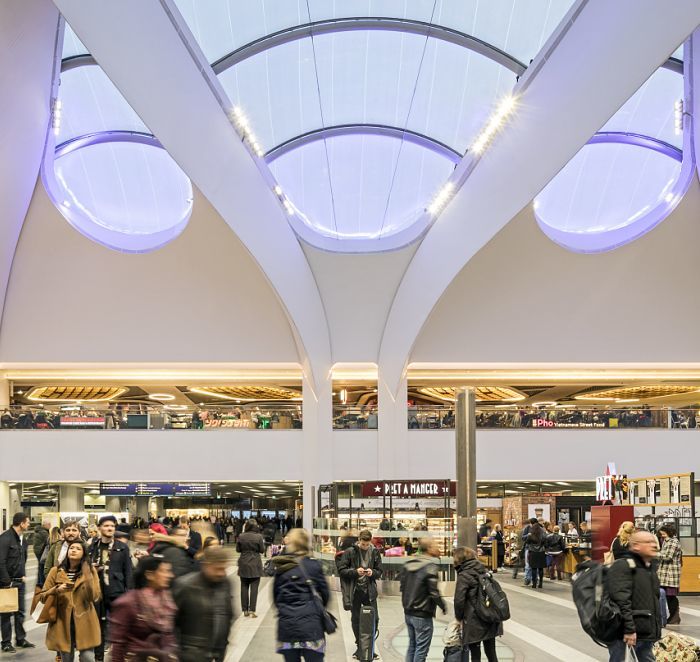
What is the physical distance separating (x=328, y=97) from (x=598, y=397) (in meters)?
22.3

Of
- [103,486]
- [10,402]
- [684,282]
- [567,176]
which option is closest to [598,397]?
[684,282]

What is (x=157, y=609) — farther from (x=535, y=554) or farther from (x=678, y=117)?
(x=678, y=117)

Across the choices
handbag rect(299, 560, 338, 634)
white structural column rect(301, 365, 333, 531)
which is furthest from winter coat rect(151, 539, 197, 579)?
white structural column rect(301, 365, 333, 531)

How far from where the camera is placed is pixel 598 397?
41.5 meters

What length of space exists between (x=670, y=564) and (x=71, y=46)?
59.3 ft

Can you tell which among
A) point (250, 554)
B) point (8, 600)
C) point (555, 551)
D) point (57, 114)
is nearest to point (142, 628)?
point (8, 600)

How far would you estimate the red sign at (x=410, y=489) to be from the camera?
64.6 ft

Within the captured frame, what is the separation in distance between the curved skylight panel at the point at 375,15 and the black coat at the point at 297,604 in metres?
15.3

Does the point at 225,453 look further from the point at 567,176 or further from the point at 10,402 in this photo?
the point at 567,176

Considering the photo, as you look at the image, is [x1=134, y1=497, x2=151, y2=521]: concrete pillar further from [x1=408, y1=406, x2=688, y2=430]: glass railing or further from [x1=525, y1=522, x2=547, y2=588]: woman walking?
[x1=525, y1=522, x2=547, y2=588]: woman walking

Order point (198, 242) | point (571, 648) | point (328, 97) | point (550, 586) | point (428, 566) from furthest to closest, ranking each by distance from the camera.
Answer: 1. point (198, 242)
2. point (328, 97)
3. point (550, 586)
4. point (571, 648)
5. point (428, 566)

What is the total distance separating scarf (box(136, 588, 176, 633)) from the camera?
5.94 meters

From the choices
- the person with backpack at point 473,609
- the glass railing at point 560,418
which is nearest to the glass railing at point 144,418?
the glass railing at point 560,418

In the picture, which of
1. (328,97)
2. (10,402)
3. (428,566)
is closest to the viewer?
(428,566)
